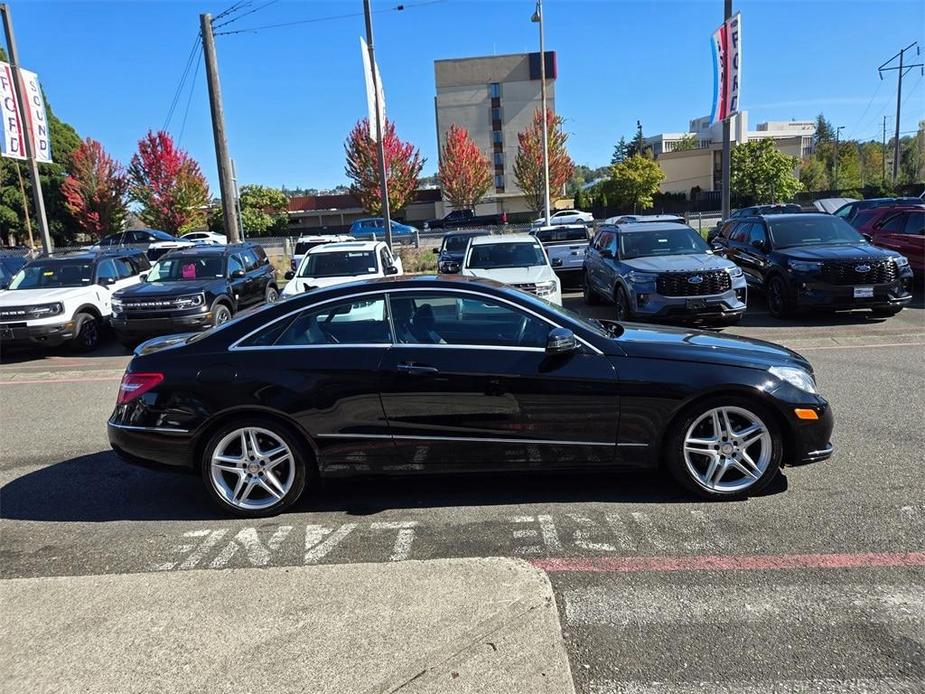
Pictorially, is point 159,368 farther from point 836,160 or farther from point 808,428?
point 836,160

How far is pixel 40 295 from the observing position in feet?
36.6

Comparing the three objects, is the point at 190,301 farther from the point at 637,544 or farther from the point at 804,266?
the point at 804,266

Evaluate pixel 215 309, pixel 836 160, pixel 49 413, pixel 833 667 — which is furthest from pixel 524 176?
pixel 833 667

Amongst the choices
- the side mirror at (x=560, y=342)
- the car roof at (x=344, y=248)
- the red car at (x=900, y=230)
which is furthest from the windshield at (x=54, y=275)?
the red car at (x=900, y=230)

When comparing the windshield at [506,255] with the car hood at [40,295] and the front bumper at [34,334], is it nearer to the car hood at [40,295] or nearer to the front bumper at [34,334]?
the car hood at [40,295]

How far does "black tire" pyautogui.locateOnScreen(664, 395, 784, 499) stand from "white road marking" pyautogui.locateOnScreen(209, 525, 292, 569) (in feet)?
8.09

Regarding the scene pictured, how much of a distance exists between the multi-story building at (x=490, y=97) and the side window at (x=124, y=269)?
6433 cm

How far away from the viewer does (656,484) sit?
465 centimetres

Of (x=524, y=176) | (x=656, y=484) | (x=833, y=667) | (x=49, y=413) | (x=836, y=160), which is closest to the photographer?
(x=833, y=667)

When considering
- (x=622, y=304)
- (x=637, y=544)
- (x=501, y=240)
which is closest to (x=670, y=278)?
(x=622, y=304)

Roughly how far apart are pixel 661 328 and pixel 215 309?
834 cm

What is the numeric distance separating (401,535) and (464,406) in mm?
869

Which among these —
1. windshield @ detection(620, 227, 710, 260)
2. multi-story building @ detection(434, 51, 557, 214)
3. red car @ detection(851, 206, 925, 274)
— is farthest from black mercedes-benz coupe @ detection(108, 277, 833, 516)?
multi-story building @ detection(434, 51, 557, 214)

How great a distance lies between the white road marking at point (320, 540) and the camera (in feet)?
12.6
